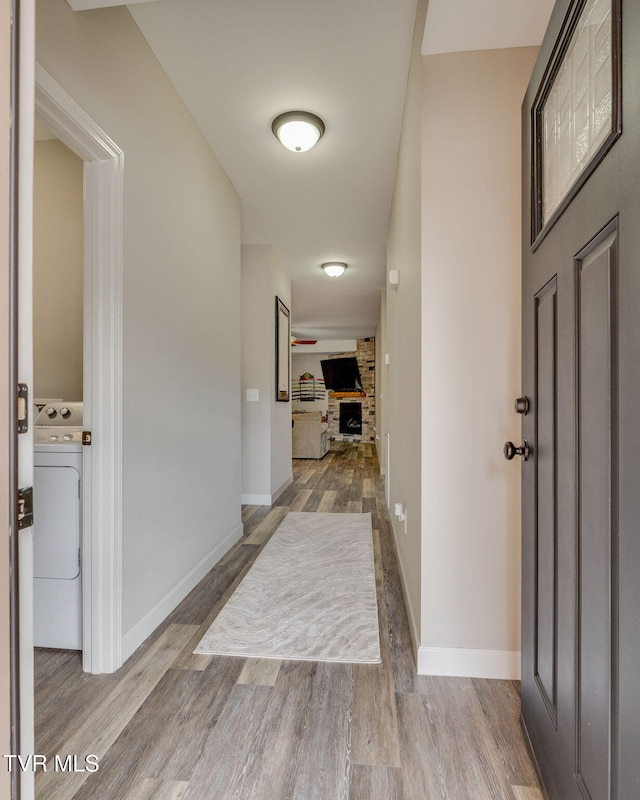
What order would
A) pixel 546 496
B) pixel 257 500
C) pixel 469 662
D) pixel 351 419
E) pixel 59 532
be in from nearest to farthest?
pixel 546 496 → pixel 469 662 → pixel 59 532 → pixel 257 500 → pixel 351 419

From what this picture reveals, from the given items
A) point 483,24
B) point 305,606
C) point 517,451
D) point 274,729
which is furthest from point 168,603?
point 483,24

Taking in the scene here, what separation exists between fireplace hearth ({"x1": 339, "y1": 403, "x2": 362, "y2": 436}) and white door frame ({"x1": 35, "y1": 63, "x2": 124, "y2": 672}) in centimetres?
926

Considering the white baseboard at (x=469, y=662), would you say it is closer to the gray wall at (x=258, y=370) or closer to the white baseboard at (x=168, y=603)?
the white baseboard at (x=168, y=603)

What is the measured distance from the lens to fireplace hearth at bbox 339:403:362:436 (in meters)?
10.8

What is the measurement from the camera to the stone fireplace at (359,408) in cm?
1045

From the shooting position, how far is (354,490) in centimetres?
493

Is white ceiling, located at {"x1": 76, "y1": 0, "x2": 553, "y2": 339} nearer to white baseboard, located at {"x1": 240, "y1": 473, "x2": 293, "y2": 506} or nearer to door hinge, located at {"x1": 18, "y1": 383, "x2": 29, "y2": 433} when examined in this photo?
door hinge, located at {"x1": 18, "y1": 383, "x2": 29, "y2": 433}

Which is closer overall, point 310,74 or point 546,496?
point 546,496

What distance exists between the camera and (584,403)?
0.84 meters

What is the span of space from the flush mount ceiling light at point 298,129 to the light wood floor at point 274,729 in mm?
2575

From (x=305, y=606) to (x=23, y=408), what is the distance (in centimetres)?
179

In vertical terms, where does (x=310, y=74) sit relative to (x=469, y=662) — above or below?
above

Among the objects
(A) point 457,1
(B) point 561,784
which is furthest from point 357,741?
(A) point 457,1

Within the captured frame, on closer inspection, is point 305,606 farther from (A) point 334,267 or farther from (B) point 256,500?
(A) point 334,267
